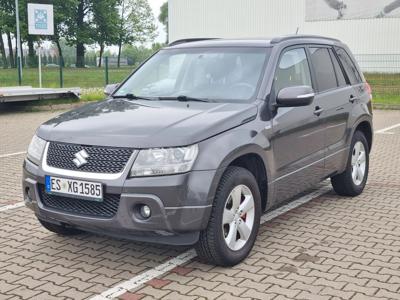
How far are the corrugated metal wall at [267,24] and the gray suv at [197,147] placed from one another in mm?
35637

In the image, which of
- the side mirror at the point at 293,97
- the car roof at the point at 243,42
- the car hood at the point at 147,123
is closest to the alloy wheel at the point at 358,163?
the car roof at the point at 243,42

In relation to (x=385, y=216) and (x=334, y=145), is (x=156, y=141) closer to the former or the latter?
(x=334, y=145)

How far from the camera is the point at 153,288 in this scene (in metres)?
4.14

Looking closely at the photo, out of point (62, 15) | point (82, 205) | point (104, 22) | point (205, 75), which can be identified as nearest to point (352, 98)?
point (205, 75)

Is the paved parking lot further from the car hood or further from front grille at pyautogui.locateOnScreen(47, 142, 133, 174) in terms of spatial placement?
the car hood

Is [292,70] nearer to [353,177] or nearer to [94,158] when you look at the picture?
[353,177]

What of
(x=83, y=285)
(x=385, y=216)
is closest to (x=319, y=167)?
(x=385, y=216)

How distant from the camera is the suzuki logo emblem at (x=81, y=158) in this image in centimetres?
425

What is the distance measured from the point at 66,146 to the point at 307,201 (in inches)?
128

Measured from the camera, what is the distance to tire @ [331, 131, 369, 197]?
665cm

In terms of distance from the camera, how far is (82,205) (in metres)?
4.31

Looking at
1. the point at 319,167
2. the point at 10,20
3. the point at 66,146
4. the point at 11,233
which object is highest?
the point at 10,20

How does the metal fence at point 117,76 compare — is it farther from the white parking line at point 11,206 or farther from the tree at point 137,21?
the tree at point 137,21

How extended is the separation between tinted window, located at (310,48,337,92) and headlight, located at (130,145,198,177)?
2.39 m
